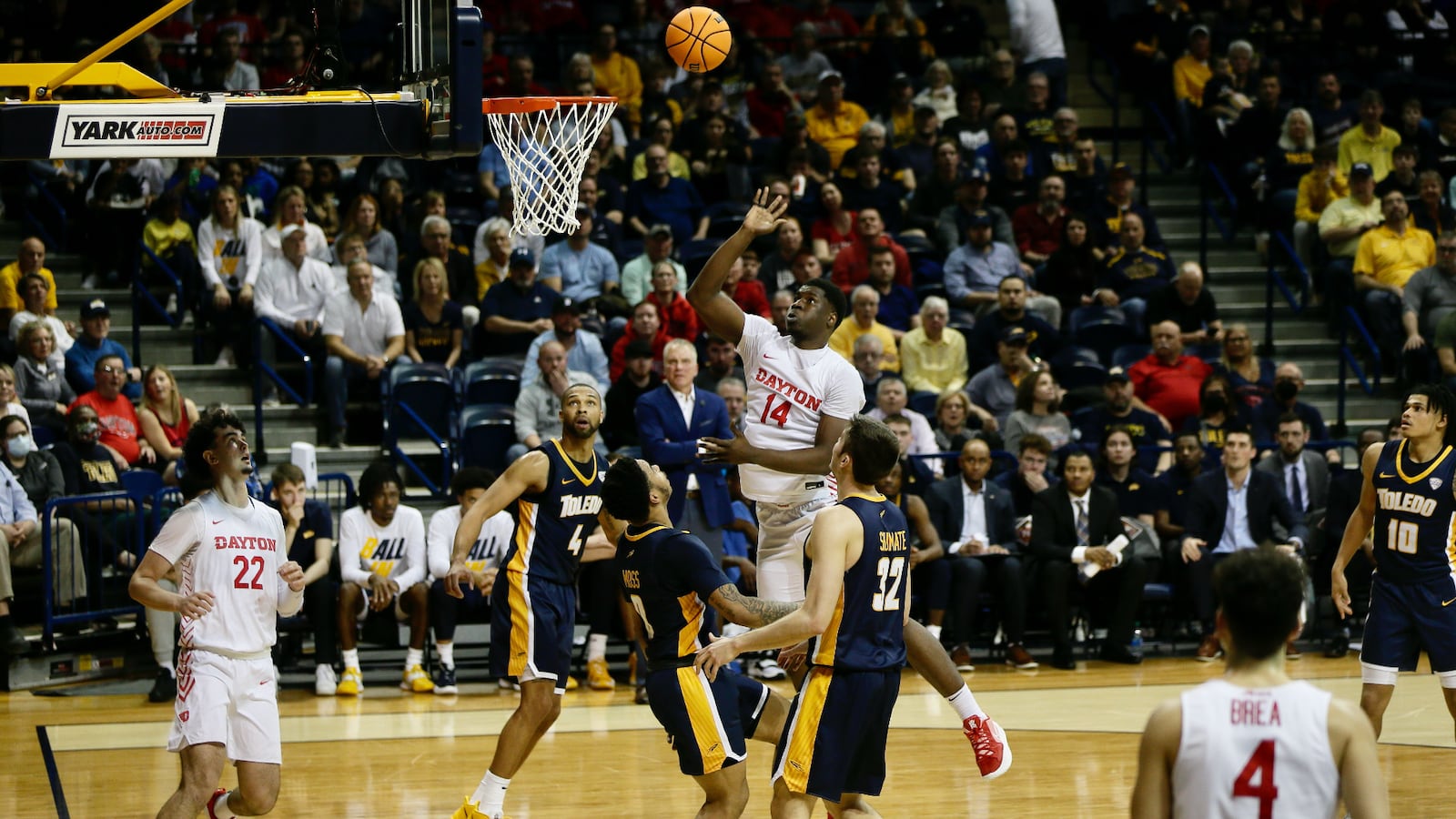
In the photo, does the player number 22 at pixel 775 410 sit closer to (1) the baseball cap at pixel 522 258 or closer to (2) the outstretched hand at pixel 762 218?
(2) the outstretched hand at pixel 762 218

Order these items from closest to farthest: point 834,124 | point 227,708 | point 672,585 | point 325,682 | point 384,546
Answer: point 227,708
point 672,585
point 325,682
point 384,546
point 834,124

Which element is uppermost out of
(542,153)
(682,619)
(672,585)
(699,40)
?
(699,40)

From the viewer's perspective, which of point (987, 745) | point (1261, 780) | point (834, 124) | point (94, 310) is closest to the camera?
point (1261, 780)

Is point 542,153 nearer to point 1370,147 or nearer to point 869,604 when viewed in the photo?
point 869,604

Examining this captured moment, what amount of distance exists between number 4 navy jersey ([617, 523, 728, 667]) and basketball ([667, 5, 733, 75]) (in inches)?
122

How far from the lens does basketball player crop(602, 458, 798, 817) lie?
6.41 meters

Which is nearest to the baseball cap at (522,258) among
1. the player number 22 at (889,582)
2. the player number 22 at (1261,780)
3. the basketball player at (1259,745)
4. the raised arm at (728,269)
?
the raised arm at (728,269)

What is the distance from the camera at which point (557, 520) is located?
7.78 m

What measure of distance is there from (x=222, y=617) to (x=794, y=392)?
2.64 metres

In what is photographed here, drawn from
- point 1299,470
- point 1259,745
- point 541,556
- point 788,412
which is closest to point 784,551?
point 788,412

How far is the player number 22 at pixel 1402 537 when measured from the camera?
26.5ft

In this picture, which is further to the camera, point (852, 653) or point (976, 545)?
point (976, 545)

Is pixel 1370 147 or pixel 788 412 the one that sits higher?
pixel 1370 147

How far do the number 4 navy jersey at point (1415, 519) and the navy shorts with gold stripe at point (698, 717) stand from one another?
3.47 m
